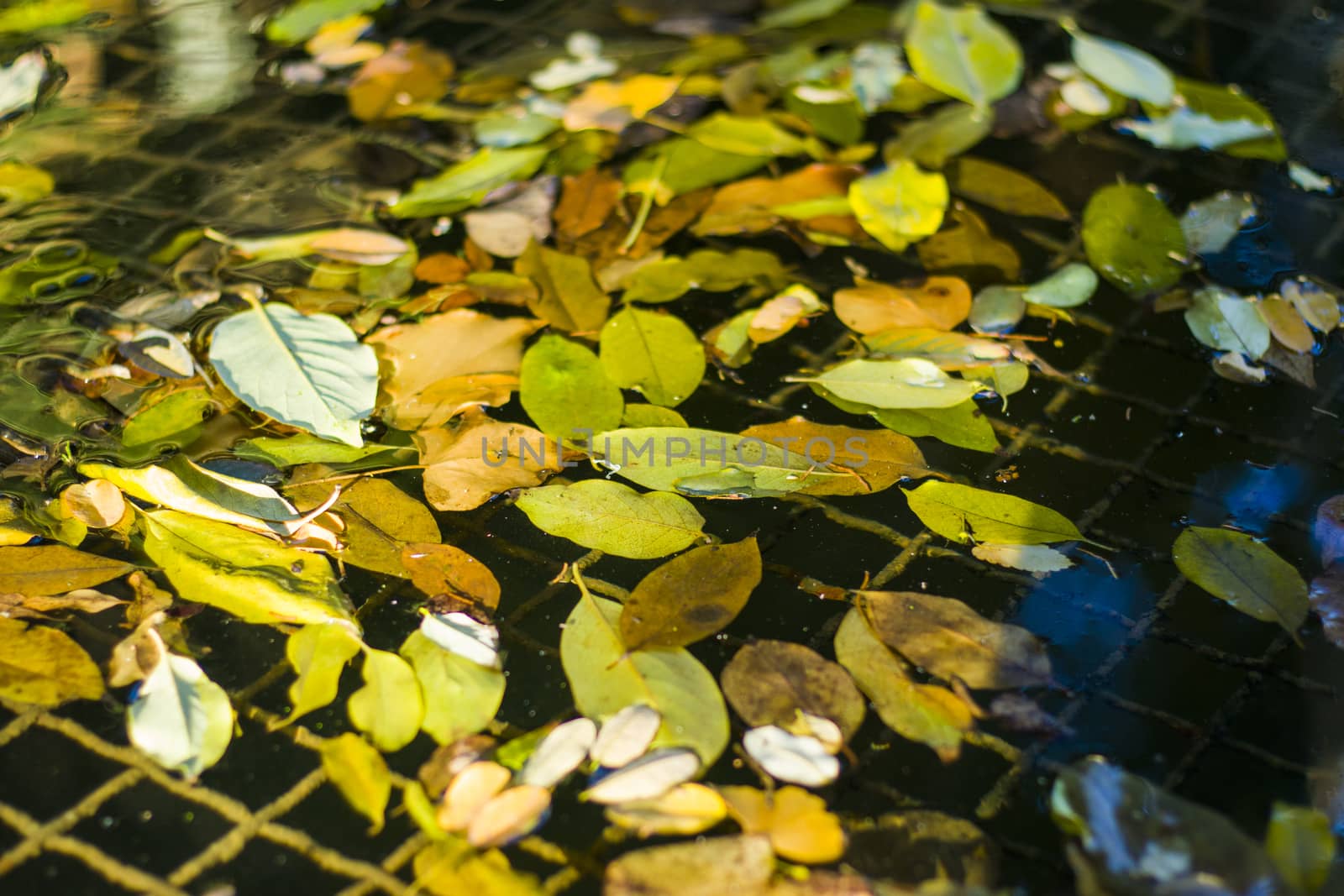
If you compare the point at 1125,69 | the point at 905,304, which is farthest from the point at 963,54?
the point at 905,304

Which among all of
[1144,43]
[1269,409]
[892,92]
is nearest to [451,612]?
[1269,409]

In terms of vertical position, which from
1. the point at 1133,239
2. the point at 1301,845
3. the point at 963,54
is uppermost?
the point at 963,54

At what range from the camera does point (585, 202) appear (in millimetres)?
1000

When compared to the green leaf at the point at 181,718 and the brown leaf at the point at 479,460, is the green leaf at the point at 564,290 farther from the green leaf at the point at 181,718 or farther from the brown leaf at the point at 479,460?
the green leaf at the point at 181,718

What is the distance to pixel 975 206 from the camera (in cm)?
101

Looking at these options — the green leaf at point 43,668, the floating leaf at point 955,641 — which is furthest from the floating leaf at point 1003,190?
the green leaf at point 43,668

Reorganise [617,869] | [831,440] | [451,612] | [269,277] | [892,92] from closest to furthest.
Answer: [617,869] < [451,612] < [831,440] < [269,277] < [892,92]

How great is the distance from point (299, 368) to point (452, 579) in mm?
213

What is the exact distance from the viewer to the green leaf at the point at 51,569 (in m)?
0.69

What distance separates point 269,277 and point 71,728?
414 mm

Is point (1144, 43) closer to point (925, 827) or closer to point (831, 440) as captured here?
point (831, 440)

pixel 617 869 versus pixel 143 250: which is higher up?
pixel 143 250

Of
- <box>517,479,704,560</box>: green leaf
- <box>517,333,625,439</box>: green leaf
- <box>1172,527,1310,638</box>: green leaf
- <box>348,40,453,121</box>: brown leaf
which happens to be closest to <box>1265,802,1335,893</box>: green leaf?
<box>1172,527,1310,638</box>: green leaf

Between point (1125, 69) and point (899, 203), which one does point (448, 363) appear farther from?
point (1125, 69)
